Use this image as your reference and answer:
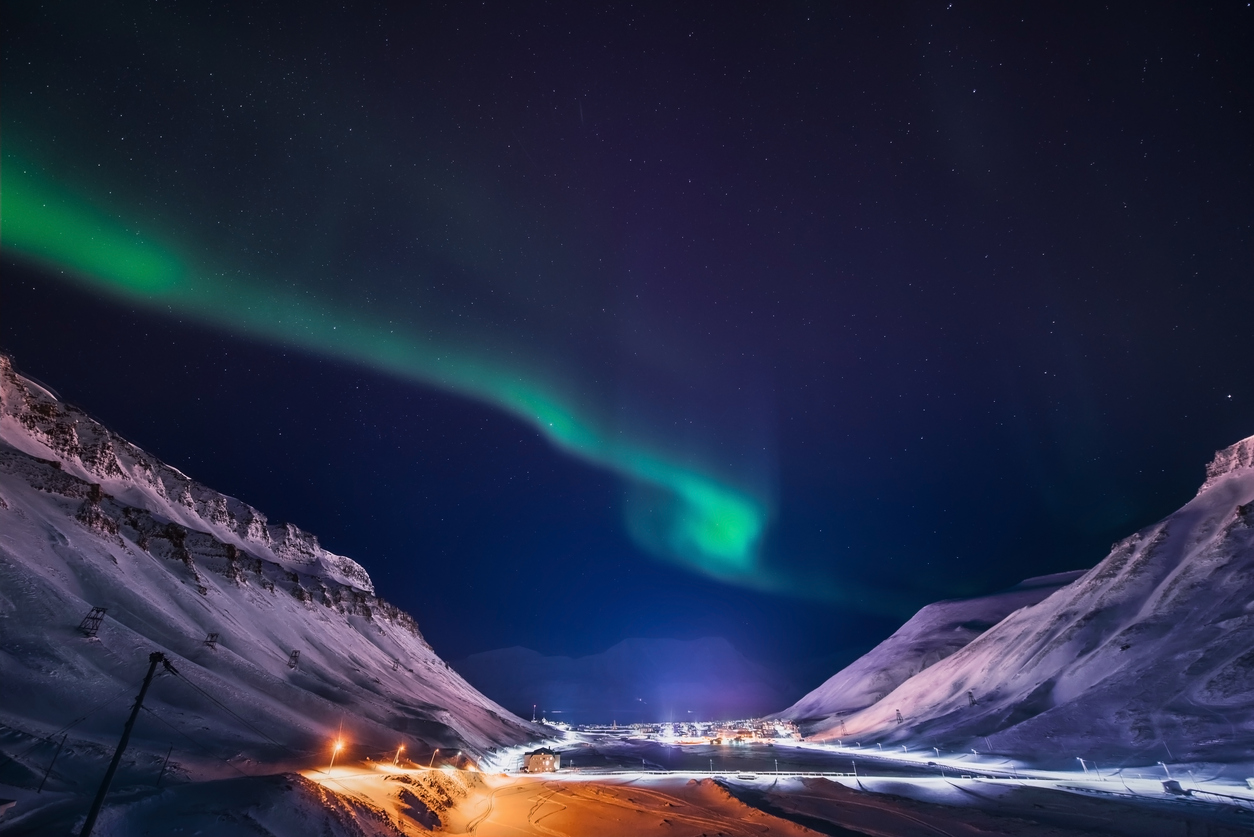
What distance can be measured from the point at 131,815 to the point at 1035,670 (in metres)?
114

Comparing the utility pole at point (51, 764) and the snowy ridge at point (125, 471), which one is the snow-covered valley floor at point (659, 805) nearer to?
the utility pole at point (51, 764)

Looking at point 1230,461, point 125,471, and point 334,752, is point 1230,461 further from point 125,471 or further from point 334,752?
point 125,471

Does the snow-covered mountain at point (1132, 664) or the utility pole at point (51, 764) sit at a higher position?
the snow-covered mountain at point (1132, 664)

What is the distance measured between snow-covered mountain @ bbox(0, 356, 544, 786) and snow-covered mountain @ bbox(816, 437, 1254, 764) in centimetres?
7548

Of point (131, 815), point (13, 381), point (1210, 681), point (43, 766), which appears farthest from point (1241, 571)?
point (13, 381)

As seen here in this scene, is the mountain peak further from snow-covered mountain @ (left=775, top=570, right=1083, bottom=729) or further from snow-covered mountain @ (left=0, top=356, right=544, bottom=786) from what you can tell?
snow-covered mountain @ (left=0, top=356, right=544, bottom=786)

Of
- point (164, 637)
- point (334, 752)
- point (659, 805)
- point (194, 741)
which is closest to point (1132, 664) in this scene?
point (659, 805)

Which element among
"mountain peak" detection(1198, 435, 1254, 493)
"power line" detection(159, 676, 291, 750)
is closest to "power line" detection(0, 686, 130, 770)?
"power line" detection(159, 676, 291, 750)

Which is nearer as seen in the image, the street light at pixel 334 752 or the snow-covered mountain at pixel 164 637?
the snow-covered mountain at pixel 164 637

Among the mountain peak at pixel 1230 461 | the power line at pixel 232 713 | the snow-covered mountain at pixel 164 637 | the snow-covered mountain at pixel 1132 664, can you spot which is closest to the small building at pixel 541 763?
the snow-covered mountain at pixel 164 637

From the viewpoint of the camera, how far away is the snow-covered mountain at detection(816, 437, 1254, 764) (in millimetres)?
61438

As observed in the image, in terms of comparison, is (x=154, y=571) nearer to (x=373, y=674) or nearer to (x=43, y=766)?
(x=373, y=674)

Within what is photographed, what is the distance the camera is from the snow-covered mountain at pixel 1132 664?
6144 centimetres

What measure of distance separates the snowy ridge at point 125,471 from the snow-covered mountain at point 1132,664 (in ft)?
470
